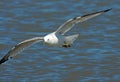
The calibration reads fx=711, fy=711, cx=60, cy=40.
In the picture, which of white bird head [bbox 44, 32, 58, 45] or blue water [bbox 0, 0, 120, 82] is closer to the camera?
white bird head [bbox 44, 32, 58, 45]

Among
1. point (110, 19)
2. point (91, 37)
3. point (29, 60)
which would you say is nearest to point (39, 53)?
point (29, 60)

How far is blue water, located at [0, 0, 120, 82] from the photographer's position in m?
16.4

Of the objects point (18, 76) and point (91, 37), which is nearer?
point (18, 76)

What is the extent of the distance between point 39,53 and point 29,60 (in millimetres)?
399

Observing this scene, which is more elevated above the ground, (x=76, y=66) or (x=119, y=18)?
(x=119, y=18)

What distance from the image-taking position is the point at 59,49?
17.6m

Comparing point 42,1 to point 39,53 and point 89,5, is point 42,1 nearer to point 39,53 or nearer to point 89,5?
point 89,5

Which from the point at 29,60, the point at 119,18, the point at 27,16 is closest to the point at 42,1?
the point at 27,16

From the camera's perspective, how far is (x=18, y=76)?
1627 centimetres

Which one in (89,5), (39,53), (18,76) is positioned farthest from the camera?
(89,5)

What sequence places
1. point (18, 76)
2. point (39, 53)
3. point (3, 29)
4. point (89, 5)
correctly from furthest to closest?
point (89, 5) → point (3, 29) → point (39, 53) → point (18, 76)

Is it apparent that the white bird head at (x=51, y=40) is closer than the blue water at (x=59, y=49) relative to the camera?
Yes

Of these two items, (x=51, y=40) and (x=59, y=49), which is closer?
(x=51, y=40)

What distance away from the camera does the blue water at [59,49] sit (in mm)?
16359
